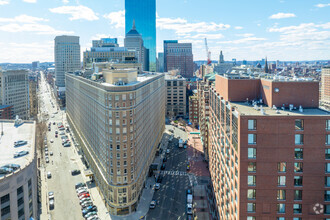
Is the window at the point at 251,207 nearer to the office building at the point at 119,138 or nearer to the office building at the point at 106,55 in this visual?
the office building at the point at 119,138

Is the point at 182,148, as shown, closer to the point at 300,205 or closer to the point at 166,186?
the point at 166,186

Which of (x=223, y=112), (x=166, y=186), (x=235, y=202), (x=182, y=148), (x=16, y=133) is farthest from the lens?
(x=182, y=148)

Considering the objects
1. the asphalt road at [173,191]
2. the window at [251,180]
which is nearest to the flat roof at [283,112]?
the window at [251,180]

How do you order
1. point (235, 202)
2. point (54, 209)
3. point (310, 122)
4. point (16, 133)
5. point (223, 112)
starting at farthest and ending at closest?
1. point (54, 209)
2. point (16, 133)
3. point (223, 112)
4. point (235, 202)
5. point (310, 122)

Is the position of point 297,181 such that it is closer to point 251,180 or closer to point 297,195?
point 297,195

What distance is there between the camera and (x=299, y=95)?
46.3 meters

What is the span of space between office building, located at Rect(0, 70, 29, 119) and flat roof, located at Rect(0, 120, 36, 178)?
10726 centimetres

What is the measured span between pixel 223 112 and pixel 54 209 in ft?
189

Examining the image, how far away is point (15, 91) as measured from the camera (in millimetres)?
183250

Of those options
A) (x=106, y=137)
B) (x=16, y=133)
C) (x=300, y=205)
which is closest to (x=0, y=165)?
(x=16, y=133)

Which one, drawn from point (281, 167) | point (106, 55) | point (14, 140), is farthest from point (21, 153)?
point (106, 55)

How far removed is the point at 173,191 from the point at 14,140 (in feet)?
169

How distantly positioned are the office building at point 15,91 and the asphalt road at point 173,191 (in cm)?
11850

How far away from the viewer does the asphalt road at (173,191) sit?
77.2 m
